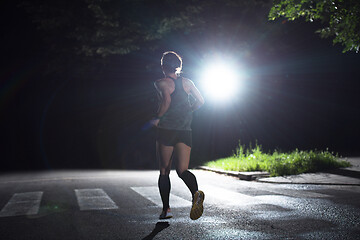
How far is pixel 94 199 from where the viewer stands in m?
7.22

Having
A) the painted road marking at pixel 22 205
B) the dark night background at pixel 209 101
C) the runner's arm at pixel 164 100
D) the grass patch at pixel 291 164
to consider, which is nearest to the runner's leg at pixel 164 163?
the runner's arm at pixel 164 100

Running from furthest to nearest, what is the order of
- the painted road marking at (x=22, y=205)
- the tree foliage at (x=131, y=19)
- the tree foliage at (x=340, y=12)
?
the tree foliage at (x=131, y=19)
the tree foliage at (x=340, y=12)
the painted road marking at (x=22, y=205)

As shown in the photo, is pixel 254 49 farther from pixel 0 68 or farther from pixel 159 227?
pixel 0 68

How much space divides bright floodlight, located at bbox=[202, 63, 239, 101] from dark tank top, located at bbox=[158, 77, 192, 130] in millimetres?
12579

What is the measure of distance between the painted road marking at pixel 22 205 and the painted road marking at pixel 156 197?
6.59 feet

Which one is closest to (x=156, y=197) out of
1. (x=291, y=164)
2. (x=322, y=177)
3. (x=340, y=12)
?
(x=322, y=177)

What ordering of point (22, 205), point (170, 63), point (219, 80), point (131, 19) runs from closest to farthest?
point (170, 63), point (22, 205), point (131, 19), point (219, 80)

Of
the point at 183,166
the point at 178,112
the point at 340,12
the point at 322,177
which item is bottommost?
the point at 322,177

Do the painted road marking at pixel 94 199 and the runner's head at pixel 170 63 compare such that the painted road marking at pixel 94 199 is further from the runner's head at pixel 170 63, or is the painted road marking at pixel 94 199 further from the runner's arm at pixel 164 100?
the runner's head at pixel 170 63

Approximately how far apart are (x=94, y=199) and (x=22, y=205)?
127 centimetres

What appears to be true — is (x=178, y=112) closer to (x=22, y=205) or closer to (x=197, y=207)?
(x=197, y=207)

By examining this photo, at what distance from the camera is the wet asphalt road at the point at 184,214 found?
170 inches

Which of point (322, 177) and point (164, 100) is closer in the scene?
point (164, 100)

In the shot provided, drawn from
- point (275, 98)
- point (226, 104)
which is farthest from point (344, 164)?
point (275, 98)
